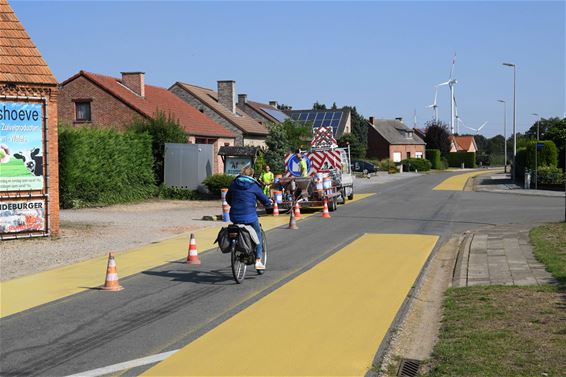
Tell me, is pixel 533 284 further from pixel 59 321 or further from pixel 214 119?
pixel 214 119

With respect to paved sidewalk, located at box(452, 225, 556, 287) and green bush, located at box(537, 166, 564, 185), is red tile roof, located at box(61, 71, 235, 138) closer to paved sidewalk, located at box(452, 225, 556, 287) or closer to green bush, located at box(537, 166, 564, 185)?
green bush, located at box(537, 166, 564, 185)

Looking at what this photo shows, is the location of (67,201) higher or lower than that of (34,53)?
lower

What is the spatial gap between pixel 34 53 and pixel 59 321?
1080cm

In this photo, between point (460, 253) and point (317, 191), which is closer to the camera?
point (460, 253)

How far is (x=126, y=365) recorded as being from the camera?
262 inches

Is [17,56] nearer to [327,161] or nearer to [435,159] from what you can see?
[327,161]

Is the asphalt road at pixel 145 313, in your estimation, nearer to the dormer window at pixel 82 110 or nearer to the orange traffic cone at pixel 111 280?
the orange traffic cone at pixel 111 280

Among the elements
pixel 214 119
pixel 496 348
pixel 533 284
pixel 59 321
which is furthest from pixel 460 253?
pixel 214 119

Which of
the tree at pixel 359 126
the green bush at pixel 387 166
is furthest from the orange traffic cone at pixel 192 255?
the tree at pixel 359 126

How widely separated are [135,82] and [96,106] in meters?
3.78

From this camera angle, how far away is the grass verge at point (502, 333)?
20.1 ft

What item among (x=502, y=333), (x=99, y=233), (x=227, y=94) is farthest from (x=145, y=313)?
(x=227, y=94)

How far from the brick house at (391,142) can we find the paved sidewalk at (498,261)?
79394 mm

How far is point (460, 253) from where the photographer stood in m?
14.5
